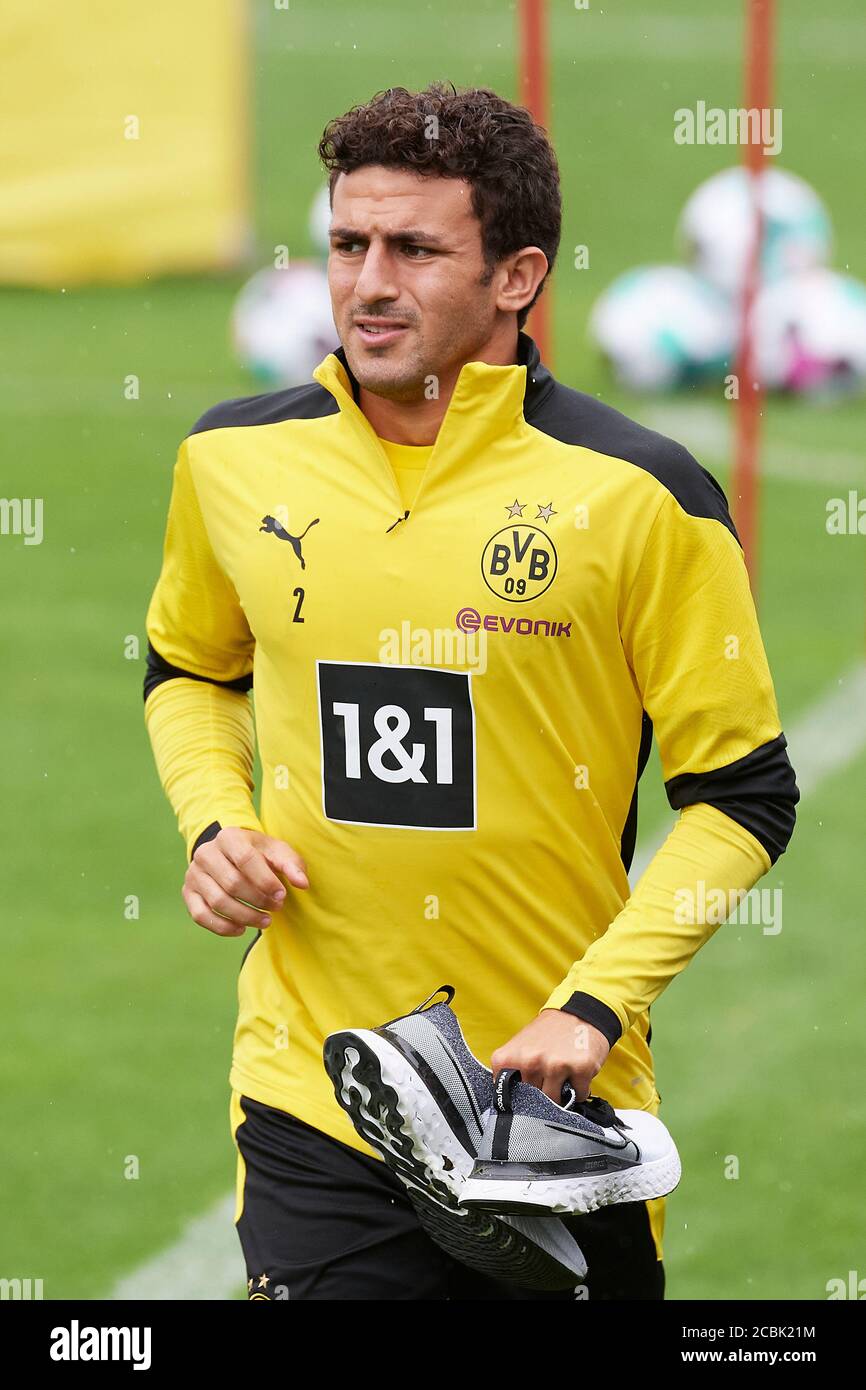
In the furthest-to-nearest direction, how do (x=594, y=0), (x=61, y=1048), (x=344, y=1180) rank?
(x=594, y=0) → (x=61, y=1048) → (x=344, y=1180)

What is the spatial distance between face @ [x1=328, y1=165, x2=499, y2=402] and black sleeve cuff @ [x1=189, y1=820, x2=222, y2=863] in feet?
2.44

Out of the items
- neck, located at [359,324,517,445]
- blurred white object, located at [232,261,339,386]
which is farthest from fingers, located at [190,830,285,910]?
blurred white object, located at [232,261,339,386]

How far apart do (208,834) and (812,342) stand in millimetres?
10646

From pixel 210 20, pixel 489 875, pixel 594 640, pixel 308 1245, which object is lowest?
pixel 308 1245

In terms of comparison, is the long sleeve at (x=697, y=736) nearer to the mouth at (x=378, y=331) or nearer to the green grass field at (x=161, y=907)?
the mouth at (x=378, y=331)

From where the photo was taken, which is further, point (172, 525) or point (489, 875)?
point (172, 525)

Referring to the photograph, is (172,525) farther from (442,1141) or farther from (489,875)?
(442,1141)

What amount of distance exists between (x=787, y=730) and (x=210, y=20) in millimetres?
10071

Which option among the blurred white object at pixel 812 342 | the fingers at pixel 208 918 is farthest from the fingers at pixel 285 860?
the blurred white object at pixel 812 342

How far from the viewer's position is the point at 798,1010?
6609mm

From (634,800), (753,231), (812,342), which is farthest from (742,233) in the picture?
(634,800)

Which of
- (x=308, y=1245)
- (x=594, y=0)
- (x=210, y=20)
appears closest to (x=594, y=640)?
(x=308, y=1245)

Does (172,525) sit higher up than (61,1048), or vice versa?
(172,525)

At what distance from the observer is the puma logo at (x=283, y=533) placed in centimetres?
345
